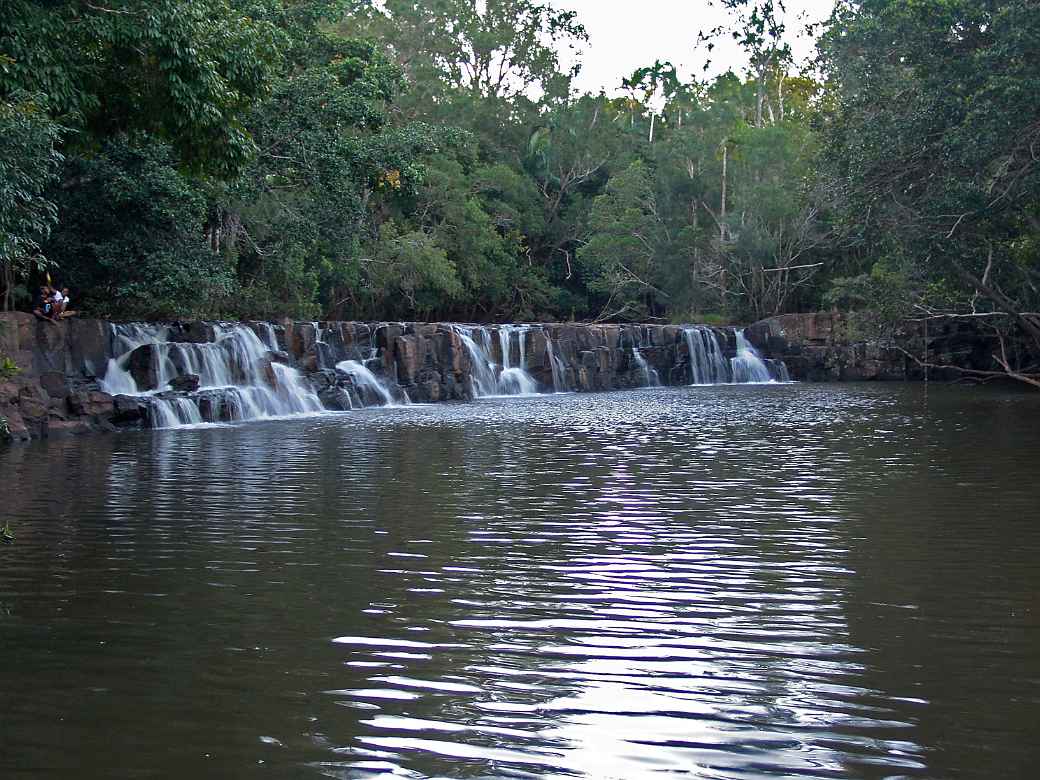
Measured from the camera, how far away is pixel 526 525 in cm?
997

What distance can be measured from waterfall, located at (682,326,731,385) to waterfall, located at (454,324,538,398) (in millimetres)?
8092

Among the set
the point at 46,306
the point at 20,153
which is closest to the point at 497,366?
the point at 46,306

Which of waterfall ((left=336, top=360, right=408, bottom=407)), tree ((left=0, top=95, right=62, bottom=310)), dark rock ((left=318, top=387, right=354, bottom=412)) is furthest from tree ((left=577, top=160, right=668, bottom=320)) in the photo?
tree ((left=0, top=95, right=62, bottom=310))

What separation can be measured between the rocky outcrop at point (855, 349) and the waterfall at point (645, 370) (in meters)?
6.28

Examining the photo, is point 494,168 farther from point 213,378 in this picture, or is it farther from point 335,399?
point 213,378

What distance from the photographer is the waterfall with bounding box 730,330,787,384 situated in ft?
142

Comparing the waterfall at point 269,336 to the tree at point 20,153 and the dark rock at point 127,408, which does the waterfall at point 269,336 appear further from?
the tree at point 20,153

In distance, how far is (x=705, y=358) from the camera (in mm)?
42438

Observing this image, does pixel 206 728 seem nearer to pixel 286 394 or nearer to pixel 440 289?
pixel 286 394

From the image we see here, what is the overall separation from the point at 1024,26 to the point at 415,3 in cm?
4035

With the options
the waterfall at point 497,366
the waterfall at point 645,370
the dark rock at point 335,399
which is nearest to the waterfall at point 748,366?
the waterfall at point 645,370

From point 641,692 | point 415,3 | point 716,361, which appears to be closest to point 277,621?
point 641,692

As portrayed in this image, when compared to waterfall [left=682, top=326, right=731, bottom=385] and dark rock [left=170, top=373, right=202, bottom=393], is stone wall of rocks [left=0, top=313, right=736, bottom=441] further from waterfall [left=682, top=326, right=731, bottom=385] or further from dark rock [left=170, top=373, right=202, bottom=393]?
waterfall [left=682, top=326, right=731, bottom=385]

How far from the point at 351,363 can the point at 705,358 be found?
53.7 ft
